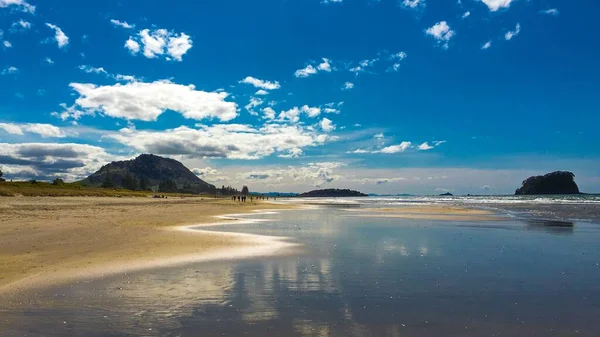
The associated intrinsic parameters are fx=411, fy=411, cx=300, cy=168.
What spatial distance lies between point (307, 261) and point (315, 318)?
7591 mm

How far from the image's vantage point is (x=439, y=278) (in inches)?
523

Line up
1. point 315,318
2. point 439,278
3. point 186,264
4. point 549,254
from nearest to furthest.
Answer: point 315,318 < point 439,278 < point 186,264 < point 549,254

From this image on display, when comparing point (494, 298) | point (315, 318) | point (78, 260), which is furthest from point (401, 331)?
point (78, 260)

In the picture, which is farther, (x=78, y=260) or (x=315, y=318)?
(x=78, y=260)

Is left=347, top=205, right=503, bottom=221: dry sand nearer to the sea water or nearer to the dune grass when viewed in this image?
the sea water

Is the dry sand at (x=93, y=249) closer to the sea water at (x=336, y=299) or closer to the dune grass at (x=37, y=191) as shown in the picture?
the sea water at (x=336, y=299)

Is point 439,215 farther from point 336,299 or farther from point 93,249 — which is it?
point 336,299

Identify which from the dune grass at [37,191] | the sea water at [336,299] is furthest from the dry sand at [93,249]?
the dune grass at [37,191]

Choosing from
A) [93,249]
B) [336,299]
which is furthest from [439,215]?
[336,299]

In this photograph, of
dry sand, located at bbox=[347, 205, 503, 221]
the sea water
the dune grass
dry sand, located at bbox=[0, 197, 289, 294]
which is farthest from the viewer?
the dune grass

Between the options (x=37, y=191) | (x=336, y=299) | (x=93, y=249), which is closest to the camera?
(x=336, y=299)

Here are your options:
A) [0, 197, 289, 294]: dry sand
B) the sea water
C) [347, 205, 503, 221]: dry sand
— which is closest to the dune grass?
[0, 197, 289, 294]: dry sand

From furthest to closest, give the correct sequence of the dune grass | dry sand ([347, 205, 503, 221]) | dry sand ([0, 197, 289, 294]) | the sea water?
the dune grass < dry sand ([347, 205, 503, 221]) < dry sand ([0, 197, 289, 294]) < the sea water

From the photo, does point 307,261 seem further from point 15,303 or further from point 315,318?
point 15,303
